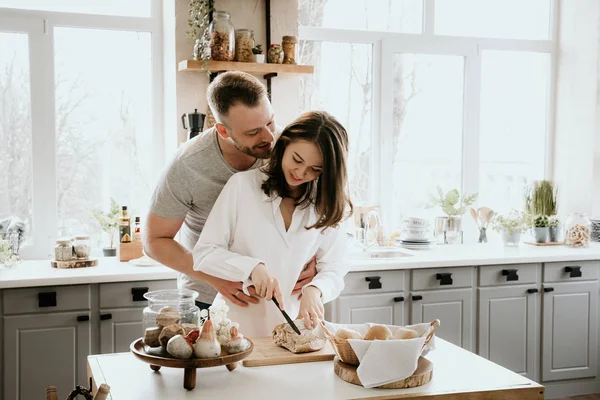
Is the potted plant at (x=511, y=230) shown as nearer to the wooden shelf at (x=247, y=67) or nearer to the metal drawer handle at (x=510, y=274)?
the metal drawer handle at (x=510, y=274)

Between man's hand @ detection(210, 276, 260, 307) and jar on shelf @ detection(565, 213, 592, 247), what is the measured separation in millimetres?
2805

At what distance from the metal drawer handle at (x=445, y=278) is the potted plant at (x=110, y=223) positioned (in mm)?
1789

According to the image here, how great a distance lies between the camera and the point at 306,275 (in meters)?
2.35

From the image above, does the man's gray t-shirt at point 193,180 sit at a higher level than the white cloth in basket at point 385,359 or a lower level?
higher

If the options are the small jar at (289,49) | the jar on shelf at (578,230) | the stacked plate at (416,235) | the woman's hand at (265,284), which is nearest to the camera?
the woman's hand at (265,284)

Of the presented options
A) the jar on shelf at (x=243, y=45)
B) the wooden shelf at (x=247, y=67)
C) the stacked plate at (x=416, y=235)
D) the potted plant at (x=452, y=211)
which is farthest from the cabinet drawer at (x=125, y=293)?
the potted plant at (x=452, y=211)

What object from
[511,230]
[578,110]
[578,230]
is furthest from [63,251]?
[578,110]

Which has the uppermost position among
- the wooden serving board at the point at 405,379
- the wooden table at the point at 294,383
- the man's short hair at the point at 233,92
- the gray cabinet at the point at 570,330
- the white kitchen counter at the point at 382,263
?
the man's short hair at the point at 233,92

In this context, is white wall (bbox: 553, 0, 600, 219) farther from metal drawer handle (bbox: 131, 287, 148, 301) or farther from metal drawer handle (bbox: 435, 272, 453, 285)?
metal drawer handle (bbox: 131, 287, 148, 301)

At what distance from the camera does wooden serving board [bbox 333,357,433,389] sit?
5.95 ft

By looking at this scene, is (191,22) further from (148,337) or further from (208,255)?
(148,337)

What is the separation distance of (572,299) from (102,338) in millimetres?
2656

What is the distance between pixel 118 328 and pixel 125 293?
0.56 feet

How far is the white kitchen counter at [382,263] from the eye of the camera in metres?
3.30
